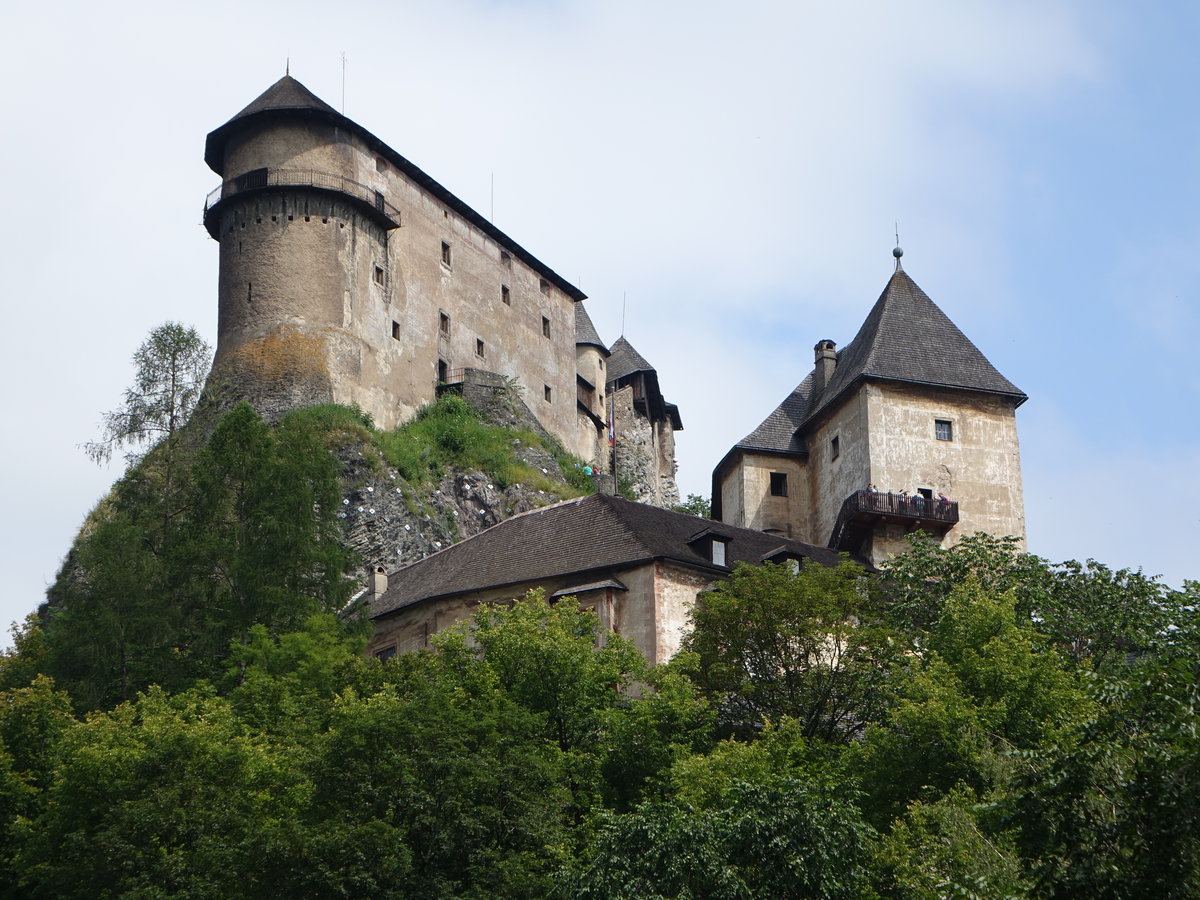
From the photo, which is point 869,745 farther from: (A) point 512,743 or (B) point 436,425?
(B) point 436,425

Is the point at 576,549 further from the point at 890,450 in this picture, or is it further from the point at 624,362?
the point at 624,362

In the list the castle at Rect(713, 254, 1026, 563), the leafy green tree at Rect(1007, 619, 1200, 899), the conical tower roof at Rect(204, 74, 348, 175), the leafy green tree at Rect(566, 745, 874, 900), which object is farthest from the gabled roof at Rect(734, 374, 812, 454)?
the leafy green tree at Rect(1007, 619, 1200, 899)

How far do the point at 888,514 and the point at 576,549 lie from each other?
38.0 feet

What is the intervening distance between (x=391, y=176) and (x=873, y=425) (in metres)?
24.8

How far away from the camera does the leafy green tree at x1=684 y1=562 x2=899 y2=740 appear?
3653cm

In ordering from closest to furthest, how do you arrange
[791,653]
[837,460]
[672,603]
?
[791,653], [672,603], [837,460]

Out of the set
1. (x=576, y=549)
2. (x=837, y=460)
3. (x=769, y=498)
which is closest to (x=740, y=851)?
(x=576, y=549)

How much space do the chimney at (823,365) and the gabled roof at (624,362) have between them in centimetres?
3170

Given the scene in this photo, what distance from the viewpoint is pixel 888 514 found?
51250mm

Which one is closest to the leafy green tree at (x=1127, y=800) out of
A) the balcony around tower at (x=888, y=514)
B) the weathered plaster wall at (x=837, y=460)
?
the balcony around tower at (x=888, y=514)

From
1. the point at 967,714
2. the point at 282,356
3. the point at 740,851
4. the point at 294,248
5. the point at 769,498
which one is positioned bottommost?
the point at 740,851

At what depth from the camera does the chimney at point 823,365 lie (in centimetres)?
5888

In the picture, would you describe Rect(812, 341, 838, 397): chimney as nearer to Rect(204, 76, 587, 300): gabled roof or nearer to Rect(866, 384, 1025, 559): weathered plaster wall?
Rect(866, 384, 1025, 559): weathered plaster wall

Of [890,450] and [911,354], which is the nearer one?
[890,450]
